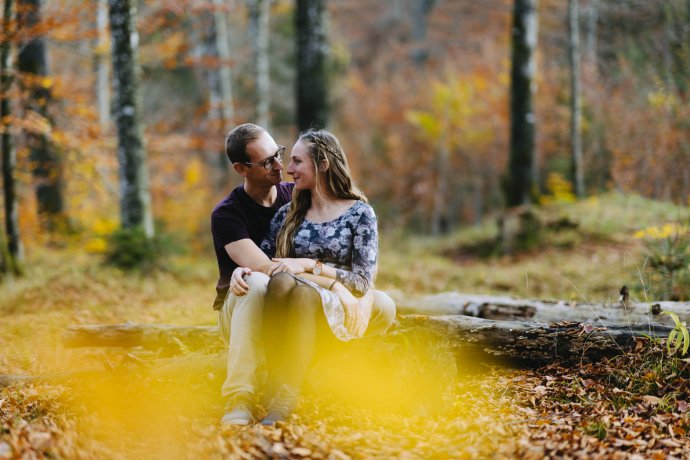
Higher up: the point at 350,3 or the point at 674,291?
the point at 350,3

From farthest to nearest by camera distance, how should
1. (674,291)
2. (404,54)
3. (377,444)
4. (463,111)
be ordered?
(404,54), (463,111), (674,291), (377,444)

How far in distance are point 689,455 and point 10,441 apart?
3541mm

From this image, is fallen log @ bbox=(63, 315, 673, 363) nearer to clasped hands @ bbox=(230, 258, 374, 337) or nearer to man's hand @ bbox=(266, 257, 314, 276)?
clasped hands @ bbox=(230, 258, 374, 337)

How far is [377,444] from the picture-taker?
11.6ft

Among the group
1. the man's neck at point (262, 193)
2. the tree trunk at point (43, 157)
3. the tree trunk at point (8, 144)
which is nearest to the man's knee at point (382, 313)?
the man's neck at point (262, 193)

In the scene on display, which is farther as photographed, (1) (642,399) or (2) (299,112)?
(2) (299,112)

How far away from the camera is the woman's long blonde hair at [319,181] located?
4.27m

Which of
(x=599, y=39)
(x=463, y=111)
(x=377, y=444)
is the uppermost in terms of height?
(x=599, y=39)

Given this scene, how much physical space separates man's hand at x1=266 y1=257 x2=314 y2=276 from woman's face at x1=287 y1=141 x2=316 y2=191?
55 cm

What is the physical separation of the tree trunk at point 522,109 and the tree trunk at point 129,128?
23.0ft

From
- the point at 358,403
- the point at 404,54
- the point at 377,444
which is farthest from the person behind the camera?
the point at 404,54

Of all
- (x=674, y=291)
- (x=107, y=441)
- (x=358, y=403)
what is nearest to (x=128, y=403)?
(x=107, y=441)

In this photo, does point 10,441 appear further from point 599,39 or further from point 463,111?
point 599,39

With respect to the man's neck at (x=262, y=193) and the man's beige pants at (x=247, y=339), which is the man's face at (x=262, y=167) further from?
the man's beige pants at (x=247, y=339)
